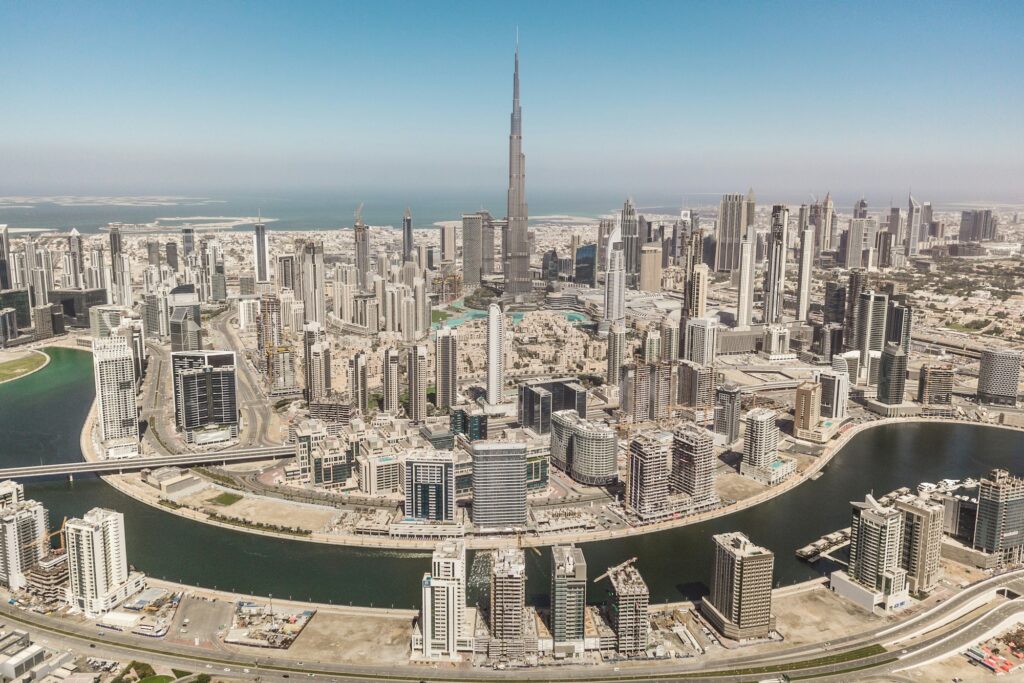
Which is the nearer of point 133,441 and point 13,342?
point 133,441

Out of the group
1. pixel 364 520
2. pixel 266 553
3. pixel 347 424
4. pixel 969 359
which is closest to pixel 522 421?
pixel 347 424

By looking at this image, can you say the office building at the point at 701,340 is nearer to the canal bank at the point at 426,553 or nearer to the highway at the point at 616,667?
the canal bank at the point at 426,553

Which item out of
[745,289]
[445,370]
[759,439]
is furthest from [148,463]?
[745,289]

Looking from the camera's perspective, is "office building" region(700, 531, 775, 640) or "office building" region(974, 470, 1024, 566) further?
"office building" region(974, 470, 1024, 566)

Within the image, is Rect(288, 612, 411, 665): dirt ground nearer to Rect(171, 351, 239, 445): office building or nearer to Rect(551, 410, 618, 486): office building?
Rect(551, 410, 618, 486): office building

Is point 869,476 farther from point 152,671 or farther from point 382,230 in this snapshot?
point 382,230

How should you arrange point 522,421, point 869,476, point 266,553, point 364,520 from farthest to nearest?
1. point 522,421
2. point 869,476
3. point 364,520
4. point 266,553

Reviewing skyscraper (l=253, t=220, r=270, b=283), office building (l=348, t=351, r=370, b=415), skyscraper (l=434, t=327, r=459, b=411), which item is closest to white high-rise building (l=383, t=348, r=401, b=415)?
office building (l=348, t=351, r=370, b=415)
